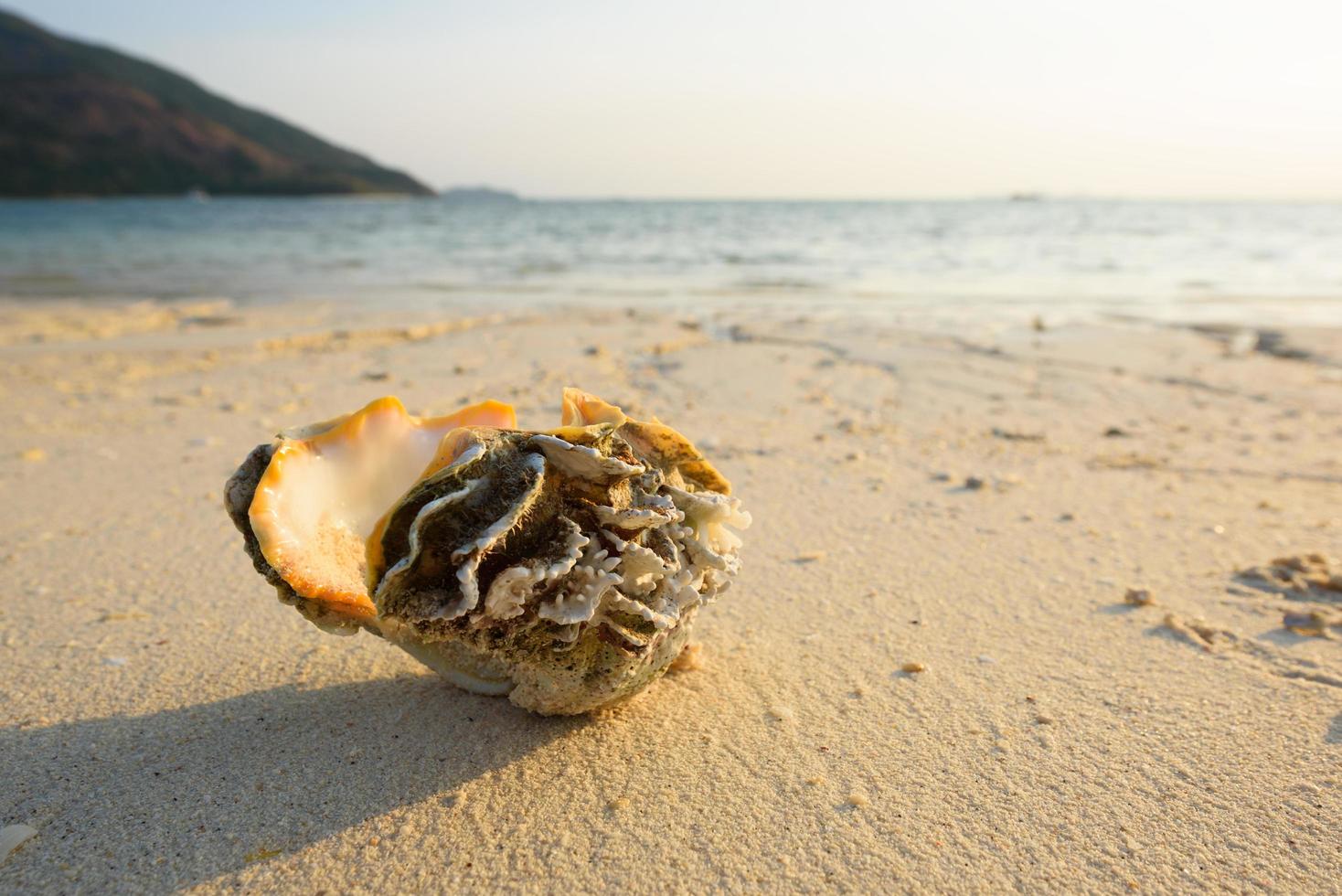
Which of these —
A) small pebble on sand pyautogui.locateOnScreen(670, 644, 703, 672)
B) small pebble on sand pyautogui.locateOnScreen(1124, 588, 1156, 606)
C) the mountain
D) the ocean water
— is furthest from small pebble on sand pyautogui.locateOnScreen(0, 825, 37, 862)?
the mountain

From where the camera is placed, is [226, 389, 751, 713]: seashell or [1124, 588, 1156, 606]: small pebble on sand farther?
[1124, 588, 1156, 606]: small pebble on sand

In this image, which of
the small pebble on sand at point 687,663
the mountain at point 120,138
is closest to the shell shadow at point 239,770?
the small pebble on sand at point 687,663

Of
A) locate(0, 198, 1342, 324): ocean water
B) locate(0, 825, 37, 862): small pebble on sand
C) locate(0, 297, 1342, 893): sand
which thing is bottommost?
locate(0, 198, 1342, 324): ocean water

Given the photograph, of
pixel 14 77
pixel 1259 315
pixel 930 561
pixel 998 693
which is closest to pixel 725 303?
pixel 1259 315

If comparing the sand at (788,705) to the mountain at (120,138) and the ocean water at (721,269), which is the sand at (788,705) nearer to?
the ocean water at (721,269)

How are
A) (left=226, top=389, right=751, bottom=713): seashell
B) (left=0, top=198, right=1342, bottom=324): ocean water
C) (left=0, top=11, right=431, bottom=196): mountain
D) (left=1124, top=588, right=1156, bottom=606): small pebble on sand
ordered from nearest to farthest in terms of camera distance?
1. (left=226, top=389, right=751, bottom=713): seashell
2. (left=1124, top=588, right=1156, bottom=606): small pebble on sand
3. (left=0, top=198, right=1342, bottom=324): ocean water
4. (left=0, top=11, right=431, bottom=196): mountain

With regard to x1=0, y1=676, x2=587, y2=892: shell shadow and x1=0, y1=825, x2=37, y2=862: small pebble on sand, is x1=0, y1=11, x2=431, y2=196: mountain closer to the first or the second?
x1=0, y1=676, x2=587, y2=892: shell shadow

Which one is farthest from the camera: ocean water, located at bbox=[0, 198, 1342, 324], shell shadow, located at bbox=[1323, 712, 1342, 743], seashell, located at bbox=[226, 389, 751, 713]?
ocean water, located at bbox=[0, 198, 1342, 324]

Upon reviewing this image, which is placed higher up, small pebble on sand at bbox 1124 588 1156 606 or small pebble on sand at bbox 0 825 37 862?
small pebble on sand at bbox 0 825 37 862
